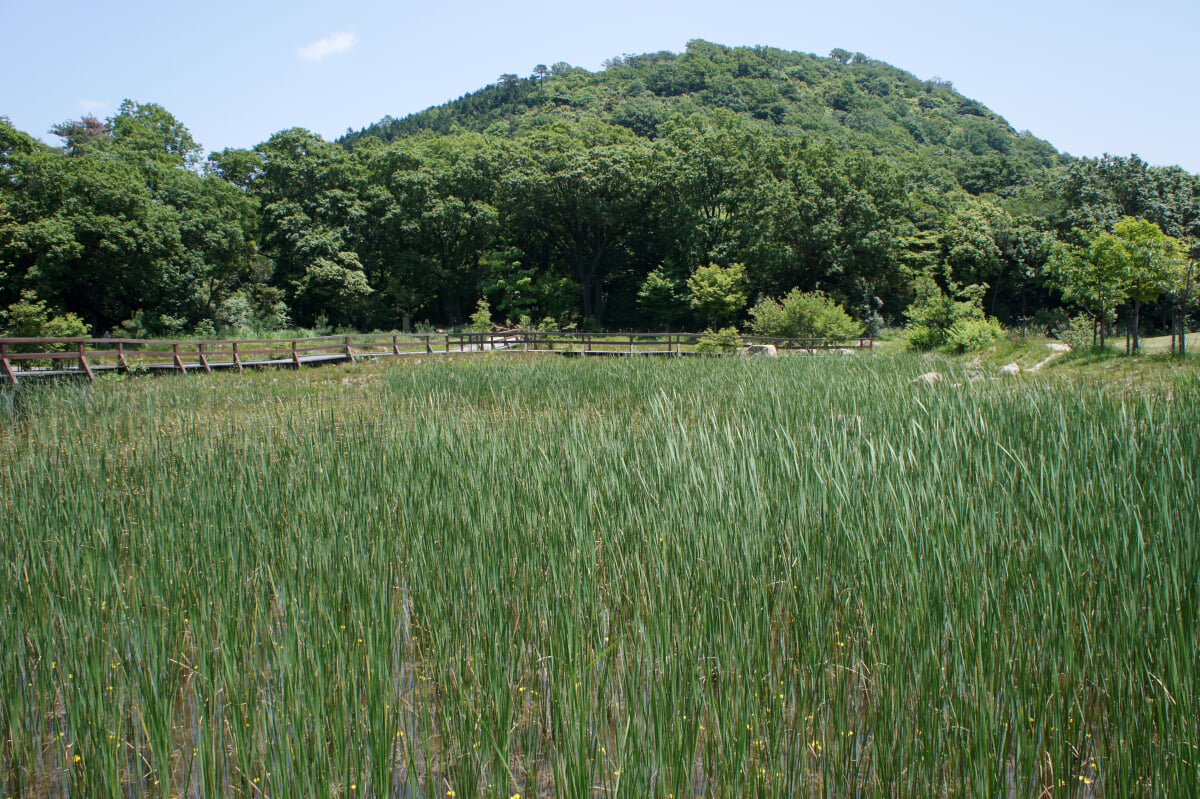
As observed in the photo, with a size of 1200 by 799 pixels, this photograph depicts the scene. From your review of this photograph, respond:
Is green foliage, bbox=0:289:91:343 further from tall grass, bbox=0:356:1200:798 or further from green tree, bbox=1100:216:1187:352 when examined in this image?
green tree, bbox=1100:216:1187:352

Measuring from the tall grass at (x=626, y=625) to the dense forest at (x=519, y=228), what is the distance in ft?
71.6

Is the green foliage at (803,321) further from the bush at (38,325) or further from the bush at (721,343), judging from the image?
the bush at (38,325)

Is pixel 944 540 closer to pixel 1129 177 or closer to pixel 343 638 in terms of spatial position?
pixel 343 638

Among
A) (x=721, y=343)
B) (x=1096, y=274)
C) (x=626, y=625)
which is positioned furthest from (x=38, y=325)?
(x=1096, y=274)

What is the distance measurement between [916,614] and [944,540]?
2.01 feet

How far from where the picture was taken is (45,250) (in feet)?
83.5

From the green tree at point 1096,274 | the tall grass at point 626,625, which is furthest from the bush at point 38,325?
the green tree at point 1096,274

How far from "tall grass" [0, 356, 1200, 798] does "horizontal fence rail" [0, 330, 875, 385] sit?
40.1 feet

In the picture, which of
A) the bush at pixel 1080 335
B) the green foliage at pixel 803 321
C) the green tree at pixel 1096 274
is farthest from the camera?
the green foliage at pixel 803 321

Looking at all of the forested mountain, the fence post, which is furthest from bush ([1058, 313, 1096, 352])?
the forested mountain

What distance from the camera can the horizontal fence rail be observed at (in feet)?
49.1

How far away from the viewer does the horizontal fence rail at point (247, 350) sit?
15.0 metres

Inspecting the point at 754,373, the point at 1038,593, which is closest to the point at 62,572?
the point at 1038,593

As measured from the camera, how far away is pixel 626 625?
2.87m
